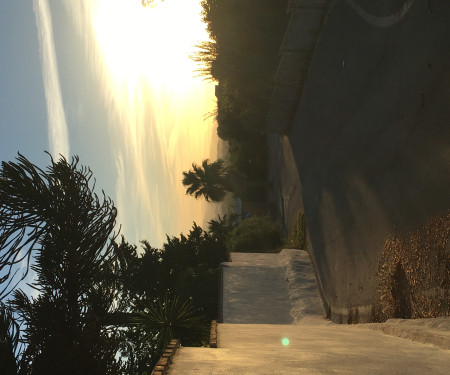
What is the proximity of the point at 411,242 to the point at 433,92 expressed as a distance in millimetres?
2397

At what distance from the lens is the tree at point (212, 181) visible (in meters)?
29.9

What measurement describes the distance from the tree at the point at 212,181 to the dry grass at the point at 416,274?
20254 millimetres

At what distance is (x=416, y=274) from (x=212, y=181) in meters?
22.2

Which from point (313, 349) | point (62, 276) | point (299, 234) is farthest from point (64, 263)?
point (299, 234)

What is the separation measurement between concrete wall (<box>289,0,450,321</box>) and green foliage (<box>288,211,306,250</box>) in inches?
41.1

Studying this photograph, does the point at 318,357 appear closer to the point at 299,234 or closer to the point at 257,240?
the point at 299,234

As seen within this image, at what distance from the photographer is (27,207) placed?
32.0ft

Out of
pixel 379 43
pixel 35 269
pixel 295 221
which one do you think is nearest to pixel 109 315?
pixel 35 269

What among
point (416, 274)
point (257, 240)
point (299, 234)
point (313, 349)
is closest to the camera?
point (313, 349)

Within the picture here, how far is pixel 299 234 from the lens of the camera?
1766 centimetres

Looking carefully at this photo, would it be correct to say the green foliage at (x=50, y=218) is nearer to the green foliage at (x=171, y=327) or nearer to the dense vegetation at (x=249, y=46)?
the green foliage at (x=171, y=327)

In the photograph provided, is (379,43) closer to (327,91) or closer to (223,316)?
(327,91)

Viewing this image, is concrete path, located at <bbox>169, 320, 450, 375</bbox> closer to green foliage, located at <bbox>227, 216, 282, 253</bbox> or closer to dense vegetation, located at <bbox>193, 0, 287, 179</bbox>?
green foliage, located at <bbox>227, 216, 282, 253</bbox>

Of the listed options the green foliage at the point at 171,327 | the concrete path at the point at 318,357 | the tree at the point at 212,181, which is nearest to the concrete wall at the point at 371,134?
the concrete path at the point at 318,357
